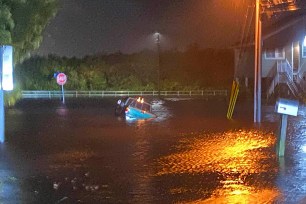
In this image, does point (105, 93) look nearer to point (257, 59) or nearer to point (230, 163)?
point (257, 59)

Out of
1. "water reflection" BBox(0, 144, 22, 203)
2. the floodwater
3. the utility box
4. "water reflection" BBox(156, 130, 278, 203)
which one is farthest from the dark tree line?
"water reflection" BBox(0, 144, 22, 203)

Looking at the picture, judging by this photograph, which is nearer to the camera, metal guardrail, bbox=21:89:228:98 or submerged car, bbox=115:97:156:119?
submerged car, bbox=115:97:156:119

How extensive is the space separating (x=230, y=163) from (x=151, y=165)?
1757 millimetres

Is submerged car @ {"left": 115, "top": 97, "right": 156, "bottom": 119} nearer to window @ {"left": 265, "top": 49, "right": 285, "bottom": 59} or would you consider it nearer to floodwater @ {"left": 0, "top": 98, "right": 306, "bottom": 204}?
floodwater @ {"left": 0, "top": 98, "right": 306, "bottom": 204}

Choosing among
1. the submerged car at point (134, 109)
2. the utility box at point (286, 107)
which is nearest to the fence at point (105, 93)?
the submerged car at point (134, 109)

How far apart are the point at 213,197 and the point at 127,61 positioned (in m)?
61.9

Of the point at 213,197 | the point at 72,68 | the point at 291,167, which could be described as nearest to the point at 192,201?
the point at 213,197

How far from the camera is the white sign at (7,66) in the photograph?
15.1m

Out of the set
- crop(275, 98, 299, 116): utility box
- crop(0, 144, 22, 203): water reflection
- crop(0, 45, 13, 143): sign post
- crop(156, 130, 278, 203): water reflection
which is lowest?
crop(0, 144, 22, 203): water reflection

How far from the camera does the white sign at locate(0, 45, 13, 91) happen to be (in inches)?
594

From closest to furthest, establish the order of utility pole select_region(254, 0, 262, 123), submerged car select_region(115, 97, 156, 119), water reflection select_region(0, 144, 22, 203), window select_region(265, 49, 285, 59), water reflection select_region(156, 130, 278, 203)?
water reflection select_region(0, 144, 22, 203) → water reflection select_region(156, 130, 278, 203) → utility pole select_region(254, 0, 262, 123) → submerged car select_region(115, 97, 156, 119) → window select_region(265, 49, 285, 59)

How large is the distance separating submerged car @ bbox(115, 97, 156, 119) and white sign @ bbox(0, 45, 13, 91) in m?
10.9

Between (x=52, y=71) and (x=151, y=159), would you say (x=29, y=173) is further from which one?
(x=52, y=71)

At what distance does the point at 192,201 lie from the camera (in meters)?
8.95
